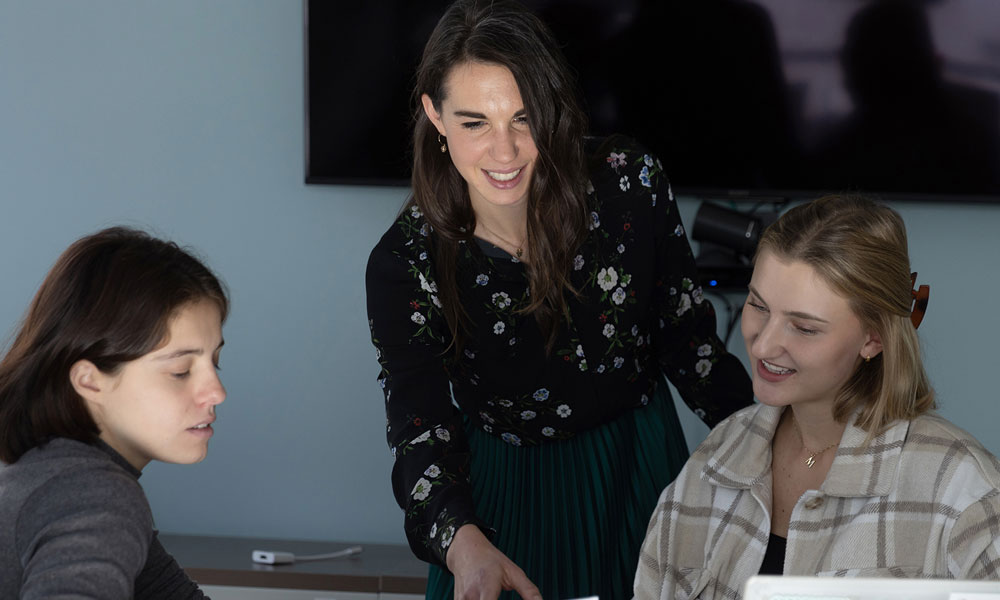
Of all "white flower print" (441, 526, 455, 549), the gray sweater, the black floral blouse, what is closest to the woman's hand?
"white flower print" (441, 526, 455, 549)

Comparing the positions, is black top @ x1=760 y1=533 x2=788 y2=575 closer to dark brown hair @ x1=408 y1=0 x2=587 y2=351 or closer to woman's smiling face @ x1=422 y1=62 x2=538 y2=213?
dark brown hair @ x1=408 y1=0 x2=587 y2=351

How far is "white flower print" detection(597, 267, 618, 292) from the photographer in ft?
5.46

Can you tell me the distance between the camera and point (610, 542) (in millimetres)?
1712

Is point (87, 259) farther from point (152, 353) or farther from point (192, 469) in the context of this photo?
point (192, 469)

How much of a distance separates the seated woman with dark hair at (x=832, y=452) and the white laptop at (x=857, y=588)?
1.81 feet

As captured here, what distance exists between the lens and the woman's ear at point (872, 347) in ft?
4.81


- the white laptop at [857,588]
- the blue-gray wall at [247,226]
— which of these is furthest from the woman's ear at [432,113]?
the blue-gray wall at [247,226]

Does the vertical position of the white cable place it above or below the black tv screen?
below

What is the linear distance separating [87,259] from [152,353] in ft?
0.41

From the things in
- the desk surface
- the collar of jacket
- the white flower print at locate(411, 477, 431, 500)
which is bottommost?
the desk surface

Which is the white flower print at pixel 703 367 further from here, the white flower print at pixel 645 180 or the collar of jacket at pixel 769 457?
the white flower print at pixel 645 180

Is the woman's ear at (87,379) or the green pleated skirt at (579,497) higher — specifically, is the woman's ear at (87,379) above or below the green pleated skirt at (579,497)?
above

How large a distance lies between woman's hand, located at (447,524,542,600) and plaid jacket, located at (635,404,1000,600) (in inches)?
13.4

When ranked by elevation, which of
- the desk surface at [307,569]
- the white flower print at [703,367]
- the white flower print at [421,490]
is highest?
the white flower print at [703,367]
